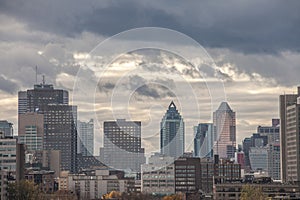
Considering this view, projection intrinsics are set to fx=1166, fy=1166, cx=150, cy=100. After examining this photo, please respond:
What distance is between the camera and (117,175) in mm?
123375

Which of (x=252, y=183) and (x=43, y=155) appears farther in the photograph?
(x=43, y=155)

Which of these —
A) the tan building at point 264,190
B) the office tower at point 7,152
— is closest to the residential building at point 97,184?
the tan building at point 264,190

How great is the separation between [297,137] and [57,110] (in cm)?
7311

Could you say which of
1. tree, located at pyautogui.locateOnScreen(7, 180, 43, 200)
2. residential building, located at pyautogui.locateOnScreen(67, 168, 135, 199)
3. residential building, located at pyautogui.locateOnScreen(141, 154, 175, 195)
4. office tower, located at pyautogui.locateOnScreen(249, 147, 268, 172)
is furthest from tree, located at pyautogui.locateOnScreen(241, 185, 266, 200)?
office tower, located at pyautogui.locateOnScreen(249, 147, 268, 172)

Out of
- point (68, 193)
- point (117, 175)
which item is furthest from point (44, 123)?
point (68, 193)

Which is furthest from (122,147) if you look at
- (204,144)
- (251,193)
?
(251,193)

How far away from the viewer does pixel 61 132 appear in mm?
164625

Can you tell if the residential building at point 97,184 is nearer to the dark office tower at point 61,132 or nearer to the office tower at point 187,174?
the office tower at point 187,174

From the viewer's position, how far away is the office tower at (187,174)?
118 meters

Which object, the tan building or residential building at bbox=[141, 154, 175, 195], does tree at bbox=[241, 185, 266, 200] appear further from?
residential building at bbox=[141, 154, 175, 195]

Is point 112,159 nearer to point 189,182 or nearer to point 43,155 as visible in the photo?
point 43,155

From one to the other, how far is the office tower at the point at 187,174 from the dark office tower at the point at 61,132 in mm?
40164

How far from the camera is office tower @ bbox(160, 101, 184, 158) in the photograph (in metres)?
105

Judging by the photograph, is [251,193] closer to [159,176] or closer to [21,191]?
[21,191]
